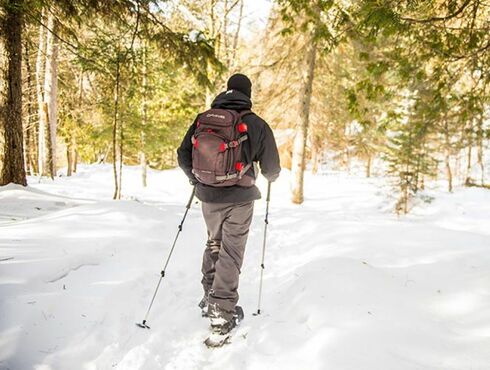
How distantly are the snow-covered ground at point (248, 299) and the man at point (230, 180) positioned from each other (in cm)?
43

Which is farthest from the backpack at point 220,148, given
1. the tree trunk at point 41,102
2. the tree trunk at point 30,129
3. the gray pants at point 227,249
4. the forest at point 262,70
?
the tree trunk at point 30,129

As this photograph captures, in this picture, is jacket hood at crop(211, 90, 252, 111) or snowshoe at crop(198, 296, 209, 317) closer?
jacket hood at crop(211, 90, 252, 111)

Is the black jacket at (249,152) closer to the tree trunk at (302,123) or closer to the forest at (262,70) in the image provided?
the forest at (262,70)

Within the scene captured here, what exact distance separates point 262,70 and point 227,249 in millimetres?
10511

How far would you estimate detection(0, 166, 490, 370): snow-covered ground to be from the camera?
2539mm

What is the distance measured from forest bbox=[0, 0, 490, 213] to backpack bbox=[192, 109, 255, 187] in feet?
7.09

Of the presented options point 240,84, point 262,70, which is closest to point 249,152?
point 240,84

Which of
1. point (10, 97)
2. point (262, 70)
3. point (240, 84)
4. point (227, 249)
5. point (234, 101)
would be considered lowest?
point (227, 249)

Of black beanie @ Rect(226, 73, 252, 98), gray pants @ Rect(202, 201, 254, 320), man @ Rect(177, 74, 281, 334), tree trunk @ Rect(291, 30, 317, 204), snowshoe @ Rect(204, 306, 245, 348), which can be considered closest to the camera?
snowshoe @ Rect(204, 306, 245, 348)

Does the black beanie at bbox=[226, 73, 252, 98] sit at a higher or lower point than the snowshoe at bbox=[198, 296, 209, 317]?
higher

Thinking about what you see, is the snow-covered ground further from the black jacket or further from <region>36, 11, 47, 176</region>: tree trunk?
<region>36, 11, 47, 176</region>: tree trunk

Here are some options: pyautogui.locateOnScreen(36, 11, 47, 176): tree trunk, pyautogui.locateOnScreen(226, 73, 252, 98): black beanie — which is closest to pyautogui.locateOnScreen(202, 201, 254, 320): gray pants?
pyautogui.locateOnScreen(226, 73, 252, 98): black beanie

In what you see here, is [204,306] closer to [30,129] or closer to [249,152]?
[249,152]

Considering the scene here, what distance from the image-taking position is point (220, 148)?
9.68 ft
